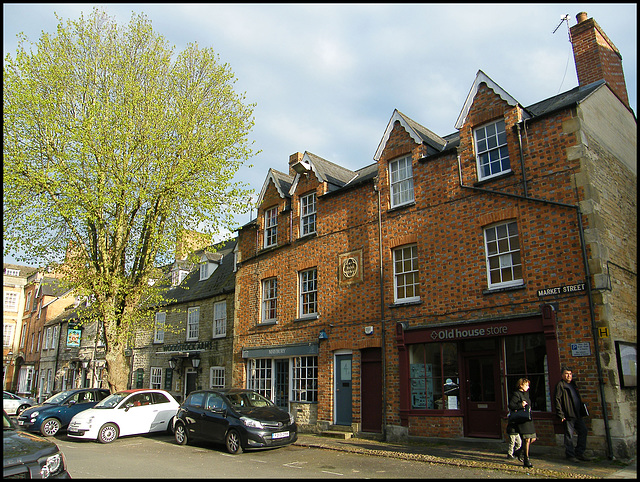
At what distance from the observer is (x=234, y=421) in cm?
1248

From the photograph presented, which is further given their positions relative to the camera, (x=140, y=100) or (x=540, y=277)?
(x=140, y=100)

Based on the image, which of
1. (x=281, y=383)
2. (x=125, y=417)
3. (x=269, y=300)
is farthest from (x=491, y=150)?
(x=125, y=417)

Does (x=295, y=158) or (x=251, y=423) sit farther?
(x=295, y=158)

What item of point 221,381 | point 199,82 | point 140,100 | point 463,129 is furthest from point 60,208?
point 463,129

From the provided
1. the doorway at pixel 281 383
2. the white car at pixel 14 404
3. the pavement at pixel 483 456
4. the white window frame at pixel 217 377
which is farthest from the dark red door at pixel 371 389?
the white car at pixel 14 404

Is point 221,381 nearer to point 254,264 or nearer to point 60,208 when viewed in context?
Answer: point 254,264

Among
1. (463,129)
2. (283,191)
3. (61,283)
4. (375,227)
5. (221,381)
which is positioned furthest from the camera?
(221,381)

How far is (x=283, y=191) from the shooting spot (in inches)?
783

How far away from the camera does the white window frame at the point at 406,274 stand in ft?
47.4

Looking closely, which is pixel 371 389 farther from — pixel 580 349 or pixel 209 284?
pixel 209 284

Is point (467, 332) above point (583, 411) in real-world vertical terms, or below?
above

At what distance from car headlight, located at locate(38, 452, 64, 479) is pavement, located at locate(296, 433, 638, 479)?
285 inches

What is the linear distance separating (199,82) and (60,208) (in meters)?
7.03

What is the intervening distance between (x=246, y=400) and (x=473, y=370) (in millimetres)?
6173
